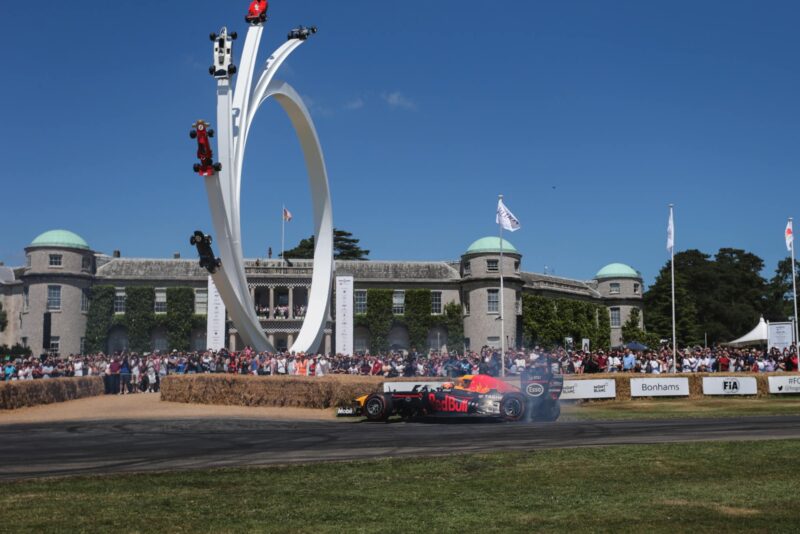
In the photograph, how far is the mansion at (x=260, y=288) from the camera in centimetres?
7244

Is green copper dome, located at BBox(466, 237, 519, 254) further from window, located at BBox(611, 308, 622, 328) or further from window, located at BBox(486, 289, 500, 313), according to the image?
window, located at BBox(611, 308, 622, 328)

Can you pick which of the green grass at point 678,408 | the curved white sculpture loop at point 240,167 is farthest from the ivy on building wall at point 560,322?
the green grass at point 678,408

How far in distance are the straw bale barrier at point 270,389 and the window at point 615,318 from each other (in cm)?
6585

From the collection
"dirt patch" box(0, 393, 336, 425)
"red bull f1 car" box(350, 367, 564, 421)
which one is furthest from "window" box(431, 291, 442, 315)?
"red bull f1 car" box(350, 367, 564, 421)

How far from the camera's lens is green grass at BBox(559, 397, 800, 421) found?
26.5m

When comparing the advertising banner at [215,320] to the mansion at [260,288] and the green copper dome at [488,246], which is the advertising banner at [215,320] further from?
the green copper dome at [488,246]

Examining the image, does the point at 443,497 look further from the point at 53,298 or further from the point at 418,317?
the point at 418,317

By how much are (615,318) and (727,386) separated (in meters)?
59.4

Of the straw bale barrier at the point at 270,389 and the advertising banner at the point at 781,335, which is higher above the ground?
the advertising banner at the point at 781,335

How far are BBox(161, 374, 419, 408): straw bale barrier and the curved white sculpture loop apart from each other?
17.7ft

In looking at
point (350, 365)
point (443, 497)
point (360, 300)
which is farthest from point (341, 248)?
point (443, 497)

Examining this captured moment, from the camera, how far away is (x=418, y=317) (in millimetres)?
79688

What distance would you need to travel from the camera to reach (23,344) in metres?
73.9

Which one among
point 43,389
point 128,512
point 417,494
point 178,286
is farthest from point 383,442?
point 178,286
